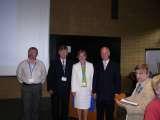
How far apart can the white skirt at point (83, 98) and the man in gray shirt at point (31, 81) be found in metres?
0.74

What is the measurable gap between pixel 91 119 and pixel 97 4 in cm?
367

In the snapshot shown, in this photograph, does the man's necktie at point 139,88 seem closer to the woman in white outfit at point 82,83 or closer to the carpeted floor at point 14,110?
the woman in white outfit at point 82,83

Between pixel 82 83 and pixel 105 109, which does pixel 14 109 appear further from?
pixel 105 109

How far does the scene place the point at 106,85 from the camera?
4.82 meters

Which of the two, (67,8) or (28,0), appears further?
(67,8)

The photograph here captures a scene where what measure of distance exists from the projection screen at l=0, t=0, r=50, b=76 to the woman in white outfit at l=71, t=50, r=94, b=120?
242 cm

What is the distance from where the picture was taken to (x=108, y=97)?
4793 millimetres

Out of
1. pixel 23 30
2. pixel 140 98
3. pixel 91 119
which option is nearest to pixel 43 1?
pixel 23 30

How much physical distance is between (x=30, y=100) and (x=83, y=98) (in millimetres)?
942

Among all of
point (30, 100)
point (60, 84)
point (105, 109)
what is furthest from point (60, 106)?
point (105, 109)

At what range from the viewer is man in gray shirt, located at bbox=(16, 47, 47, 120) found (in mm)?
5277

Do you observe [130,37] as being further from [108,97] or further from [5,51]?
[108,97]

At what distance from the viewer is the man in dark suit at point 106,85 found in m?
4.80

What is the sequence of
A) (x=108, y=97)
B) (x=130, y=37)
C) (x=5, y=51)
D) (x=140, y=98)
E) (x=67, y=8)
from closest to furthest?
(x=140, y=98)
(x=108, y=97)
(x=5, y=51)
(x=67, y=8)
(x=130, y=37)
